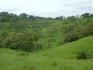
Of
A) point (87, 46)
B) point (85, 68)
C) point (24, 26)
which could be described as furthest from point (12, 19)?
point (85, 68)

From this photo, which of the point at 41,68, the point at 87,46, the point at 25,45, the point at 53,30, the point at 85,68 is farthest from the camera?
the point at 53,30

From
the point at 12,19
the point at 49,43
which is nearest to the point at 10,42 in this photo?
the point at 49,43

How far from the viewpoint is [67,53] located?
4425 centimetres

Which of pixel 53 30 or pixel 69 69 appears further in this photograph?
pixel 53 30

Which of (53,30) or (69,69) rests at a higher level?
(69,69)

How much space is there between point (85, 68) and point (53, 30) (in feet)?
284

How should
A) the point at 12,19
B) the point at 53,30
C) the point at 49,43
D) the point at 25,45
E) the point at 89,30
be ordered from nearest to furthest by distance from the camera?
the point at 89,30 → the point at 25,45 → the point at 49,43 → the point at 53,30 → the point at 12,19

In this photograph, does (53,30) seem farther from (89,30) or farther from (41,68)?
(41,68)

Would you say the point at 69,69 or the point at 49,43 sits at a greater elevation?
the point at 69,69

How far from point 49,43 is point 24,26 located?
33.4 meters

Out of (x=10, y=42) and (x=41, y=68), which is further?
(x=10, y=42)

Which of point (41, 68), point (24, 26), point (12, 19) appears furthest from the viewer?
point (12, 19)

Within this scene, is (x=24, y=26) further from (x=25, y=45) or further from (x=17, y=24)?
(x=25, y=45)

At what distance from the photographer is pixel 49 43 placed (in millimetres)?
77875
